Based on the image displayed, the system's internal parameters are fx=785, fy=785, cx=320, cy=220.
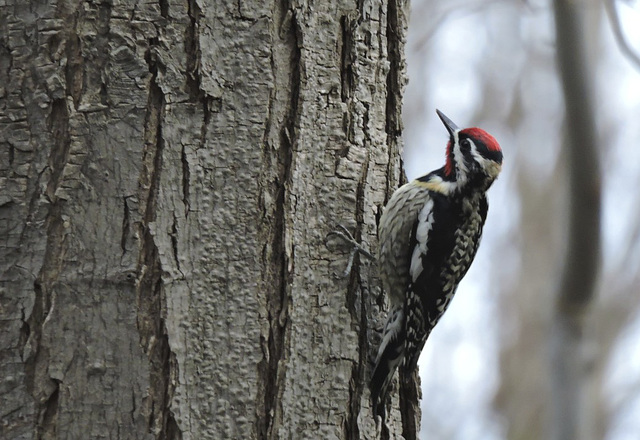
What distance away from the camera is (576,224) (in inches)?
118

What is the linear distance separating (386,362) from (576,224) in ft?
3.26

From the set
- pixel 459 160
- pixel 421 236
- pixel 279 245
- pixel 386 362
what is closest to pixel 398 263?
pixel 421 236

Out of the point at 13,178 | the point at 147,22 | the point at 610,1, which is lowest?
the point at 13,178

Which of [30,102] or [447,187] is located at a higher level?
[447,187]

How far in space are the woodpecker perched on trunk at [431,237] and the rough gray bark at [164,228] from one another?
567 millimetres

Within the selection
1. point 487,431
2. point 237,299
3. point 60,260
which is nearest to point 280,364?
point 237,299

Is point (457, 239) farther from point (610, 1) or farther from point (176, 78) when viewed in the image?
point (176, 78)

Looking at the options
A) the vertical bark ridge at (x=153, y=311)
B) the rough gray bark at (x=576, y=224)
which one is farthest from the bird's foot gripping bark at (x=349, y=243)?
the rough gray bark at (x=576, y=224)

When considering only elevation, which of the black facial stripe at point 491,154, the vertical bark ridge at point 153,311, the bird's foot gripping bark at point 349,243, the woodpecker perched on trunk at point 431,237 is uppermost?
the black facial stripe at point 491,154

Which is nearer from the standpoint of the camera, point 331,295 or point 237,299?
point 237,299

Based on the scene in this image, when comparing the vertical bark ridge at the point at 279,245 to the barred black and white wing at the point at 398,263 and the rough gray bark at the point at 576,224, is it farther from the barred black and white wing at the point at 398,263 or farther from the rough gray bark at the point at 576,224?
the rough gray bark at the point at 576,224

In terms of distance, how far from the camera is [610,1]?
349 cm

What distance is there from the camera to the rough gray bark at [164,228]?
2002mm

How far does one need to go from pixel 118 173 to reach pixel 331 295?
745mm
